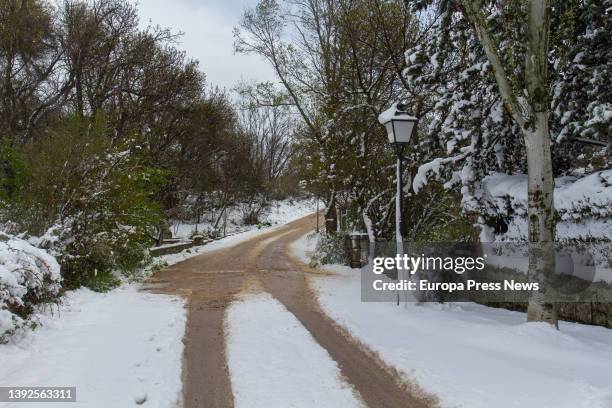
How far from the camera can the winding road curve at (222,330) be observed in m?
4.67

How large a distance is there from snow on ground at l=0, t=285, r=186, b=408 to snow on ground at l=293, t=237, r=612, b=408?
2.57 metres

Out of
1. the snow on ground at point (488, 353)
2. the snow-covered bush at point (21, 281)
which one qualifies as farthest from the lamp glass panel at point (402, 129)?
the snow-covered bush at point (21, 281)

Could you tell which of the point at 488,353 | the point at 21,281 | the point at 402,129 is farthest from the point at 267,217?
the point at 488,353

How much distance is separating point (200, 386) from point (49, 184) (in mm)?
6838

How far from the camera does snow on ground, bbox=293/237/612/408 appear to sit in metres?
4.25

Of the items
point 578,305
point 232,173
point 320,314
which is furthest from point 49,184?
point 232,173

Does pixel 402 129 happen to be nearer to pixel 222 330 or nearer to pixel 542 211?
pixel 542 211

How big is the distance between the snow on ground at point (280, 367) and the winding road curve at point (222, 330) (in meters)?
0.12

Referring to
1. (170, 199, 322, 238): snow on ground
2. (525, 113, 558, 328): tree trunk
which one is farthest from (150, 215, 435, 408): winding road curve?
(170, 199, 322, 238): snow on ground

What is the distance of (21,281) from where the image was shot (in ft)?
20.8

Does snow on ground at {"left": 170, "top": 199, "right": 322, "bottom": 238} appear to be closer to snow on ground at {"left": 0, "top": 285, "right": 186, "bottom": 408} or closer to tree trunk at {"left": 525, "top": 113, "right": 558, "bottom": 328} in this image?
snow on ground at {"left": 0, "top": 285, "right": 186, "bottom": 408}

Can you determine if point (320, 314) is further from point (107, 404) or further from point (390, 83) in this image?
point (390, 83)

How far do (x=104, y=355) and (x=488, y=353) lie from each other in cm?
454

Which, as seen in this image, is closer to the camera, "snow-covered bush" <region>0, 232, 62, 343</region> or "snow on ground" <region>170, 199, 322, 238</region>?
"snow-covered bush" <region>0, 232, 62, 343</region>
